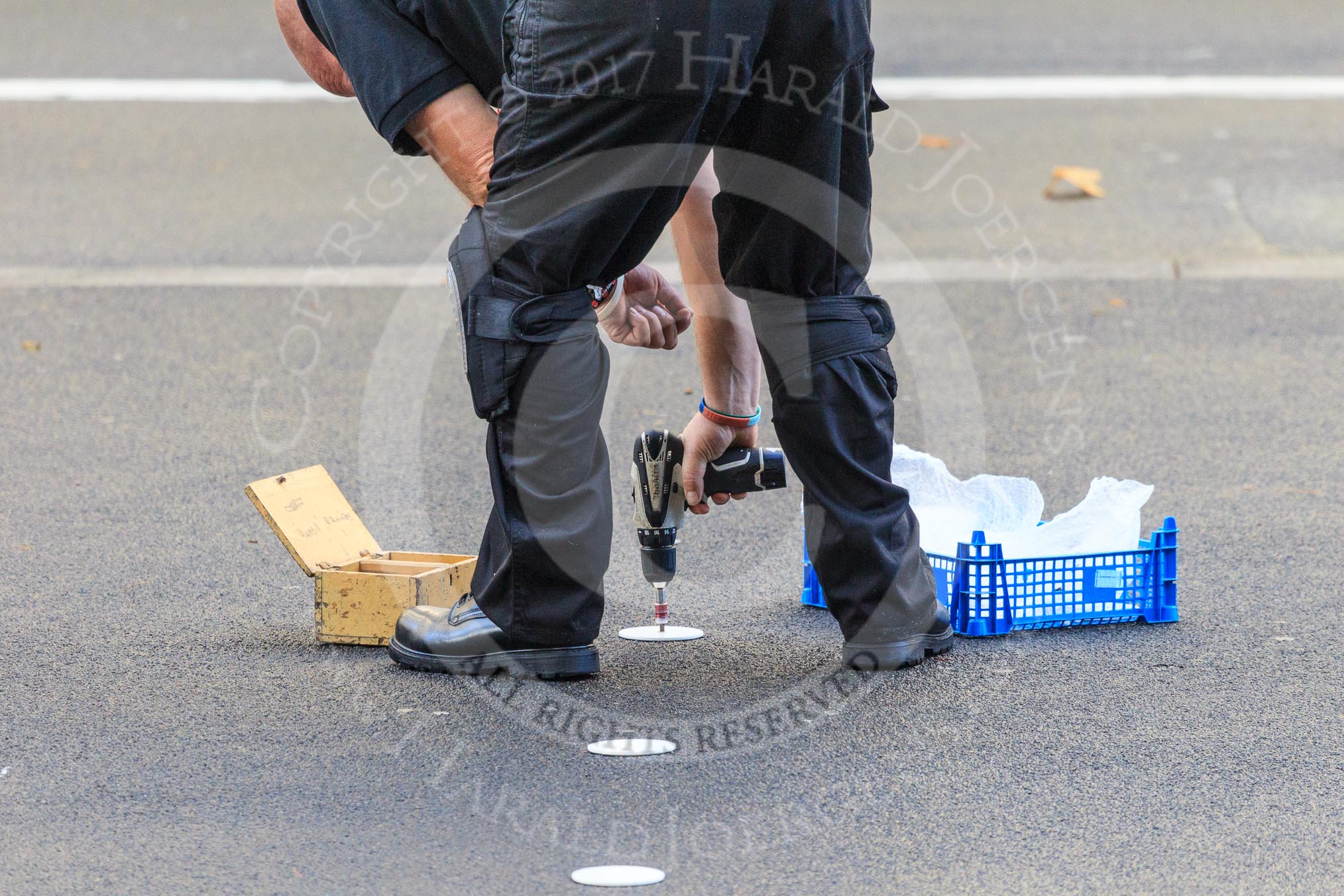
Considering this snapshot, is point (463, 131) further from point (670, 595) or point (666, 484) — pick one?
point (670, 595)

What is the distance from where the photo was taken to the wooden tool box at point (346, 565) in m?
2.66

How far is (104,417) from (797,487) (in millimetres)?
1951

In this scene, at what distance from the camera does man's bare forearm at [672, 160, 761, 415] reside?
281 centimetres

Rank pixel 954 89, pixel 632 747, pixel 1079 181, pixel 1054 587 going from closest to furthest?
1. pixel 632 747
2. pixel 1054 587
3. pixel 1079 181
4. pixel 954 89

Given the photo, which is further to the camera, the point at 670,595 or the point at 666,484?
the point at 670,595

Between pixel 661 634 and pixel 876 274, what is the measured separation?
3328 millimetres

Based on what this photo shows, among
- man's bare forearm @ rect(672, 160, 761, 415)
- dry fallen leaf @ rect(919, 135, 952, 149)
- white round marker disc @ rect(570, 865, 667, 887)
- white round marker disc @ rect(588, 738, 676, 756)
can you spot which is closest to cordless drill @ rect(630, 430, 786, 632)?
man's bare forearm @ rect(672, 160, 761, 415)

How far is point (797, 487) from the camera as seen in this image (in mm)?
3666

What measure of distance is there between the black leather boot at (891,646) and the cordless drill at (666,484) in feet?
1.27

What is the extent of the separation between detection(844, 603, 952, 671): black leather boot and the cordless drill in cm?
39

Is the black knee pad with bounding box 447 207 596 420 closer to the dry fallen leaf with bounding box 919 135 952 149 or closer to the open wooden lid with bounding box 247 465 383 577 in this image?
the open wooden lid with bounding box 247 465 383 577

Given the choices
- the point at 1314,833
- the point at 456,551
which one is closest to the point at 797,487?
the point at 456,551

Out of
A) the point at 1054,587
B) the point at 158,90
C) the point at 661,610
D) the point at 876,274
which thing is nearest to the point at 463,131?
the point at 661,610

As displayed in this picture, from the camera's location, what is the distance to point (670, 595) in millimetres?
3010
